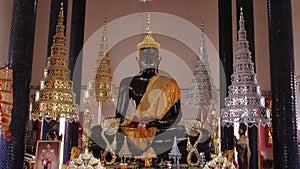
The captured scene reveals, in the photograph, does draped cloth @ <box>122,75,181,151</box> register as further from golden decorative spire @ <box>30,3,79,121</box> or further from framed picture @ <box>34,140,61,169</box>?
golden decorative spire @ <box>30,3,79,121</box>

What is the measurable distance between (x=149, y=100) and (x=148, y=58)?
109 cm

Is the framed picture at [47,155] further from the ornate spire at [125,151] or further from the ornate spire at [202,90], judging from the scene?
the ornate spire at [202,90]

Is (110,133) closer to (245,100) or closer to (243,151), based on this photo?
(243,151)

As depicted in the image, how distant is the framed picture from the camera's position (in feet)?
18.6

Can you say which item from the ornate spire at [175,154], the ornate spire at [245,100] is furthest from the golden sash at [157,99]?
the ornate spire at [245,100]

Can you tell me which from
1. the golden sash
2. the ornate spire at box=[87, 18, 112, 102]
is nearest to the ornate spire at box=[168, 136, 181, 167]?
the golden sash

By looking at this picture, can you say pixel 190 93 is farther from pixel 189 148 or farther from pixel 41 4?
pixel 41 4

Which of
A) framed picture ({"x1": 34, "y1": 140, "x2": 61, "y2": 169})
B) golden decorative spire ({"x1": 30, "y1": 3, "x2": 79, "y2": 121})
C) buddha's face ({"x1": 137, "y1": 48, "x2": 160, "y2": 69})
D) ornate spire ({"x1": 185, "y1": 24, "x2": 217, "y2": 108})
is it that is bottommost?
framed picture ({"x1": 34, "y1": 140, "x2": 61, "y2": 169})

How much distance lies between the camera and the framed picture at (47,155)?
566cm

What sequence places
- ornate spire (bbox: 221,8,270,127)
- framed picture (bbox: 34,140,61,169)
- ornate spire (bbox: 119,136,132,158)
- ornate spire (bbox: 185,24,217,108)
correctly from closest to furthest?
ornate spire (bbox: 221,8,270,127) → framed picture (bbox: 34,140,61,169) → ornate spire (bbox: 119,136,132,158) → ornate spire (bbox: 185,24,217,108)

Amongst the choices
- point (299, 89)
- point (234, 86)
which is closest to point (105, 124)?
point (234, 86)

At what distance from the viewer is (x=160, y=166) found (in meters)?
5.82

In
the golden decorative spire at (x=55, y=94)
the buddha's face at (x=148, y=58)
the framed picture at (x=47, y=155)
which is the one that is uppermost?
the buddha's face at (x=148, y=58)

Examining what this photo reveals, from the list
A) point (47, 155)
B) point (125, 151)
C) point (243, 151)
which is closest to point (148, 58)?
point (125, 151)
